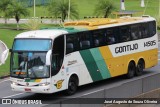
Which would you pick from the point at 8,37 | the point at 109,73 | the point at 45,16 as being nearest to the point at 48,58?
the point at 109,73

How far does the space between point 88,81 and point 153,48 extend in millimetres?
7064

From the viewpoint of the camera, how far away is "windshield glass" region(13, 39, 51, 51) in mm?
20114

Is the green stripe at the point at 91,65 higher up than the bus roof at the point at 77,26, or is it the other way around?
the bus roof at the point at 77,26

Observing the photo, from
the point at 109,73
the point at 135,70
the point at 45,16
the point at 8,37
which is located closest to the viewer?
the point at 109,73

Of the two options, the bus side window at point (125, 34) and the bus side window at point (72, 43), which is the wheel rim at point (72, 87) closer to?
the bus side window at point (72, 43)

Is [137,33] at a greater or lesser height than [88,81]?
greater

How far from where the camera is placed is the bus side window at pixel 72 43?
→ 21.1 m

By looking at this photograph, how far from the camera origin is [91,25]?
2345cm

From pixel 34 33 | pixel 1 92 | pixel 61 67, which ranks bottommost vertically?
pixel 1 92

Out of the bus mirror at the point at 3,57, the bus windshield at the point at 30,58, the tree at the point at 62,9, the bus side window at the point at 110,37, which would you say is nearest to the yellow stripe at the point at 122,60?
the bus side window at the point at 110,37

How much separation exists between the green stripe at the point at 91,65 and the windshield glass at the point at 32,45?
250 cm

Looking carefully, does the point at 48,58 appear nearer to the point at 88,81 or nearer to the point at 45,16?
the point at 88,81

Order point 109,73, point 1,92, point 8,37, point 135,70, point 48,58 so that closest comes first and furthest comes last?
point 48,58, point 1,92, point 109,73, point 135,70, point 8,37

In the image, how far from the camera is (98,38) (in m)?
23.6
